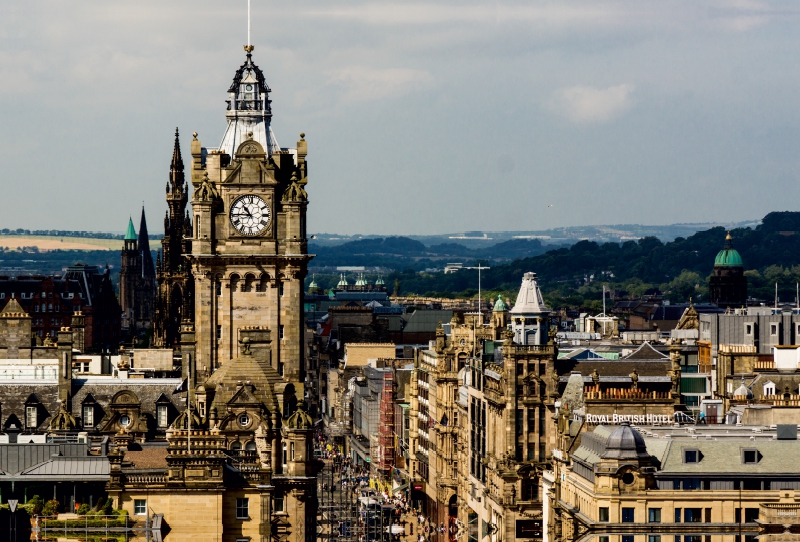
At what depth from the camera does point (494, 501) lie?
200 metres

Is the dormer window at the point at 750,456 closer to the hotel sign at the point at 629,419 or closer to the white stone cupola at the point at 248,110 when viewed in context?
the hotel sign at the point at 629,419

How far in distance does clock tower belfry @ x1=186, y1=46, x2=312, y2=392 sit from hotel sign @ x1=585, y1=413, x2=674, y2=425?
23.1 meters

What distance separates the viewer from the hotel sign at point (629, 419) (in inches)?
6624

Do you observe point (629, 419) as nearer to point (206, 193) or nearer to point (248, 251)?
point (248, 251)

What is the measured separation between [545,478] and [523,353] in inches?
832

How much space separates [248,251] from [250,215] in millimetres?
2487

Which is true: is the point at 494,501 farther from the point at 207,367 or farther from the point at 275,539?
the point at 275,539

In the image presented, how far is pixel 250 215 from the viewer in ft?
599

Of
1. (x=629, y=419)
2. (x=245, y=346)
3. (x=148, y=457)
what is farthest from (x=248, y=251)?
(x=148, y=457)

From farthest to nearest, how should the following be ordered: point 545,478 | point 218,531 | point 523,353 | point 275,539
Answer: point 523,353 → point 545,478 → point 275,539 → point 218,531

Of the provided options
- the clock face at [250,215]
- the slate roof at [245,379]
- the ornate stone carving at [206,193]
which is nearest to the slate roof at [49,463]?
the slate roof at [245,379]

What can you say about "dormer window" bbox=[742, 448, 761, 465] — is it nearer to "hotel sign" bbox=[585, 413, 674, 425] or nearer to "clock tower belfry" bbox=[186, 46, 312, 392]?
"hotel sign" bbox=[585, 413, 674, 425]

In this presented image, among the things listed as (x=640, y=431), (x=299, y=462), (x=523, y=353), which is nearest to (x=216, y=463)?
(x=299, y=462)

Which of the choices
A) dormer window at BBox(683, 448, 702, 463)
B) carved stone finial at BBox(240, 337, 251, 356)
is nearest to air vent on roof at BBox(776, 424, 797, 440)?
dormer window at BBox(683, 448, 702, 463)
